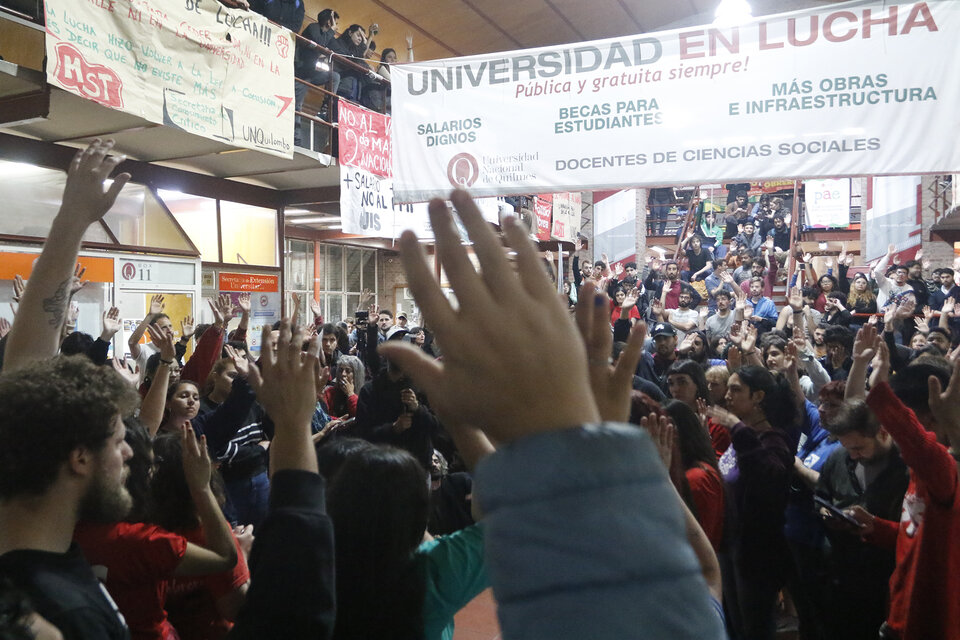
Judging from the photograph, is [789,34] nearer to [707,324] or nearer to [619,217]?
[707,324]

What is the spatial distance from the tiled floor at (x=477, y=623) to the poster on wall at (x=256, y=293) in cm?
700

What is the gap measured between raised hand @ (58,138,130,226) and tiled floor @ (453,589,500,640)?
134 inches

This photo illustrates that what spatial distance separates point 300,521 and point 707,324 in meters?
8.13

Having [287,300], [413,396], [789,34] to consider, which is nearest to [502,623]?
[413,396]

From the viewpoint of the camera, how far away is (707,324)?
872 centimetres

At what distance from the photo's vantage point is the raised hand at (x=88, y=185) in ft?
6.44

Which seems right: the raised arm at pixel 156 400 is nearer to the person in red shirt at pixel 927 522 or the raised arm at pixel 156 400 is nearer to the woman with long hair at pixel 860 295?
the person in red shirt at pixel 927 522

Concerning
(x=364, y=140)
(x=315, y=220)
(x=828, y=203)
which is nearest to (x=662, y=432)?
(x=364, y=140)

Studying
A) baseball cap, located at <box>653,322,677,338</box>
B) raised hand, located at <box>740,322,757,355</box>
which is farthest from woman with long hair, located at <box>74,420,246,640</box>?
baseball cap, located at <box>653,322,677,338</box>

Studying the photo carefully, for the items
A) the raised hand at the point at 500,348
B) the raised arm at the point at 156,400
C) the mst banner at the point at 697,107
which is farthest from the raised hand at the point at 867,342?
the raised arm at the point at 156,400

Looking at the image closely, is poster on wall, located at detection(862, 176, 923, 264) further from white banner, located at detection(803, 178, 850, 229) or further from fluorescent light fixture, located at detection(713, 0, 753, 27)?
fluorescent light fixture, located at detection(713, 0, 753, 27)

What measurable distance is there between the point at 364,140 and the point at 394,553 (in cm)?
812

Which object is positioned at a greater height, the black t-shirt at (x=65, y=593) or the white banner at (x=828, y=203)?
the white banner at (x=828, y=203)

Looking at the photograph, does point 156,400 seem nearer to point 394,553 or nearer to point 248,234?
point 394,553
